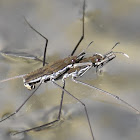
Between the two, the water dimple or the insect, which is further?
the insect

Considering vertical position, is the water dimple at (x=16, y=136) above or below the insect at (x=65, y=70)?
below

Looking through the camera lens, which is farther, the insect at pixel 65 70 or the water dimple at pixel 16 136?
the insect at pixel 65 70

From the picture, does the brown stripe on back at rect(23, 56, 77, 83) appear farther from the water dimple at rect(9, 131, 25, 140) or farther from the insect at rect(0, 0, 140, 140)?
the water dimple at rect(9, 131, 25, 140)

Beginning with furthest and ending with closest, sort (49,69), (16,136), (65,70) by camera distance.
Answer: (65,70) → (49,69) → (16,136)

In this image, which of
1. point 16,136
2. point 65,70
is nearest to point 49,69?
point 65,70

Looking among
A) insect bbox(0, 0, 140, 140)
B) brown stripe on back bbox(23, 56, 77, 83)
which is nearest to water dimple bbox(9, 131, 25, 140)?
insect bbox(0, 0, 140, 140)

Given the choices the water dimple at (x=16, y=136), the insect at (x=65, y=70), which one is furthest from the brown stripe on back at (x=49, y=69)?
the water dimple at (x=16, y=136)

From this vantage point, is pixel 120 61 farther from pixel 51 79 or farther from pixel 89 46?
pixel 51 79

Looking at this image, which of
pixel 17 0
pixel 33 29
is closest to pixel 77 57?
pixel 33 29

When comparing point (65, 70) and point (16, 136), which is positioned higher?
point (65, 70)

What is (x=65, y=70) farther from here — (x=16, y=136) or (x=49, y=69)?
(x=16, y=136)

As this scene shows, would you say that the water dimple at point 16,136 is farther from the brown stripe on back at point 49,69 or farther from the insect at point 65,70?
the brown stripe on back at point 49,69
